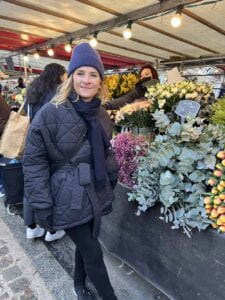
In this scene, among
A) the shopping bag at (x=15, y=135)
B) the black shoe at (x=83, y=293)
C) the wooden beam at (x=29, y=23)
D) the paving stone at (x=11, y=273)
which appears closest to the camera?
the black shoe at (x=83, y=293)

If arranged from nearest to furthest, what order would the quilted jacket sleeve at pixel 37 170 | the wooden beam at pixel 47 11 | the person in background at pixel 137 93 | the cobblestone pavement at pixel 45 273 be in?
the quilted jacket sleeve at pixel 37 170 < the cobblestone pavement at pixel 45 273 < the person in background at pixel 137 93 < the wooden beam at pixel 47 11

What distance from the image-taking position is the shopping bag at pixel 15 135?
256 centimetres

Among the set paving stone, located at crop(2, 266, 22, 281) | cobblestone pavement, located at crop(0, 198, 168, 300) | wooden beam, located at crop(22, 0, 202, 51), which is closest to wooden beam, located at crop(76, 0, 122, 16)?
wooden beam, located at crop(22, 0, 202, 51)

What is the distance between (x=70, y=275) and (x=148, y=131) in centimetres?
124

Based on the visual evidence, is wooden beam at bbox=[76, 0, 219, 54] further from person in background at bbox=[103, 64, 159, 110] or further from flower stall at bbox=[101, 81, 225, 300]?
flower stall at bbox=[101, 81, 225, 300]

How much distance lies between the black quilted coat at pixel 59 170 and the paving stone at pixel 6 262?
1015mm

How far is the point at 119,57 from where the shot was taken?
703 centimetres

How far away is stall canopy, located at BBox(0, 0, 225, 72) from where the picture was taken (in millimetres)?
3451

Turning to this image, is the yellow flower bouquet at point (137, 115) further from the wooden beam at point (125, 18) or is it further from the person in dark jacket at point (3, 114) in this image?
the wooden beam at point (125, 18)

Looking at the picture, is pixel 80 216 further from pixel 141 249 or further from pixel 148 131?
pixel 148 131

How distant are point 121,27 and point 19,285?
12.8 ft

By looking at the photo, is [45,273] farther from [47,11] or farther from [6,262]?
[47,11]

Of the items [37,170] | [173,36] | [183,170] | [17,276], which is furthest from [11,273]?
[173,36]

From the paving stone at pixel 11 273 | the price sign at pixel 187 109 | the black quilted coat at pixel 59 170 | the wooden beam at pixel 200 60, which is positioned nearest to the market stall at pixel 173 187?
the price sign at pixel 187 109
